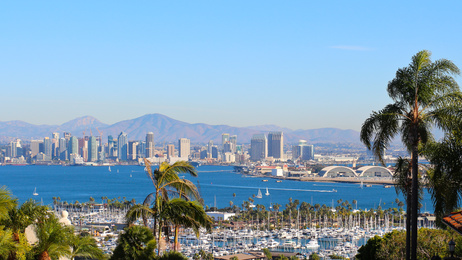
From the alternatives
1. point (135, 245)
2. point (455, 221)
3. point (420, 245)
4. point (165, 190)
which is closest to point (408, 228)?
point (455, 221)

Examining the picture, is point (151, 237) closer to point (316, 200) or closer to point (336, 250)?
point (336, 250)

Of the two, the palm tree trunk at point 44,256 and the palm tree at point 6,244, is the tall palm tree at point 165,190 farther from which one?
the palm tree at point 6,244

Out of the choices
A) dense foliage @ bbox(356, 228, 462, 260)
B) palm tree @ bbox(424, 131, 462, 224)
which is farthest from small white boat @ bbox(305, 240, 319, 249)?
palm tree @ bbox(424, 131, 462, 224)

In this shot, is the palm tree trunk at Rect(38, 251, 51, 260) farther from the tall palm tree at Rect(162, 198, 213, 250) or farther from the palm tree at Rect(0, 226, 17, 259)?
the tall palm tree at Rect(162, 198, 213, 250)

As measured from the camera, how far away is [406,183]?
21.8 feet

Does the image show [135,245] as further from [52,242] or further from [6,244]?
[6,244]

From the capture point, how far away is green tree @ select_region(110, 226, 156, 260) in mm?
5520

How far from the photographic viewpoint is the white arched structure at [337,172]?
401 ft

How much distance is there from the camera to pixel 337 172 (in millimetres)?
124188

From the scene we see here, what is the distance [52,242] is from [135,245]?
3.85ft

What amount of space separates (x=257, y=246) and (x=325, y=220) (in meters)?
12.7

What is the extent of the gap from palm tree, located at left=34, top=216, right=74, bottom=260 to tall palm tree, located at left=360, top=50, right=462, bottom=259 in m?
3.41

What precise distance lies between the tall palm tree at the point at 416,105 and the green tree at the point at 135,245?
2.58 metres

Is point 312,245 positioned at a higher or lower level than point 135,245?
lower
